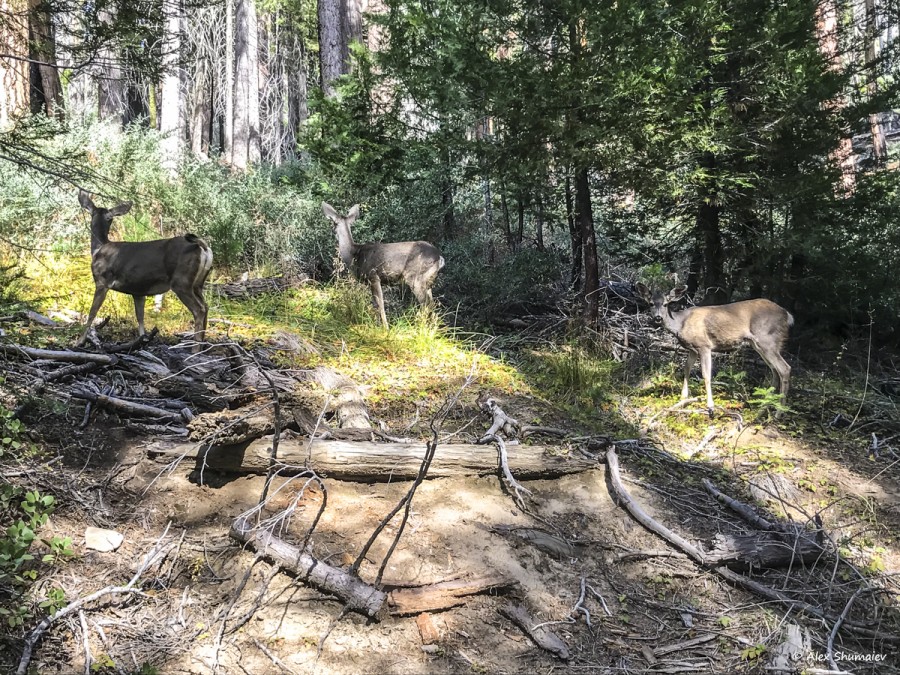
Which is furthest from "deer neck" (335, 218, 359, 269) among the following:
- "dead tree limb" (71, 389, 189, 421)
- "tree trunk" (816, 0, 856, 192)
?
"tree trunk" (816, 0, 856, 192)

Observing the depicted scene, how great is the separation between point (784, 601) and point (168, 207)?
9.84 m

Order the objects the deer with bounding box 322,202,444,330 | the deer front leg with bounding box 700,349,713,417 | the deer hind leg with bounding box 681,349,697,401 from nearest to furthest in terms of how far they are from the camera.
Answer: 1. the deer front leg with bounding box 700,349,713,417
2. the deer hind leg with bounding box 681,349,697,401
3. the deer with bounding box 322,202,444,330

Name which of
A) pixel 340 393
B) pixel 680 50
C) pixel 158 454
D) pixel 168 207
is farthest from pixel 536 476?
pixel 168 207

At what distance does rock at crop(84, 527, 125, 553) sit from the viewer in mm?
3842

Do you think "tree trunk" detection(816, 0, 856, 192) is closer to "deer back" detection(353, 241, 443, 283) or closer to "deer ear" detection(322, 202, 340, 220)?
"deer back" detection(353, 241, 443, 283)

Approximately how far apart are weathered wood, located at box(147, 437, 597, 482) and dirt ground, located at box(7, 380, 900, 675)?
0.29 ft

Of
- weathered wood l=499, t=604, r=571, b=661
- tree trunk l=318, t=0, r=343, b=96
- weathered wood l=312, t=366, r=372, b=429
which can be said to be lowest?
weathered wood l=499, t=604, r=571, b=661

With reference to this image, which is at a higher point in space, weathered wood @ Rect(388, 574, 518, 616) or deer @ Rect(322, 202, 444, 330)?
deer @ Rect(322, 202, 444, 330)

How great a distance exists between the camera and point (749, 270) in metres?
9.02

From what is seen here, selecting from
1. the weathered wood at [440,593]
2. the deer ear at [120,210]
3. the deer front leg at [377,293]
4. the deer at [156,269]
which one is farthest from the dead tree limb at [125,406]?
the deer front leg at [377,293]

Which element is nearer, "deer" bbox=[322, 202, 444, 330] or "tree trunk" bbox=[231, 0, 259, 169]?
"deer" bbox=[322, 202, 444, 330]

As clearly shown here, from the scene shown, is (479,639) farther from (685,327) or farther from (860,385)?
(860,385)

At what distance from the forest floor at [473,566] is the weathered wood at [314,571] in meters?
0.07

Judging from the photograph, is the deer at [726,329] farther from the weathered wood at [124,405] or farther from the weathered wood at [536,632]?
the weathered wood at [124,405]
